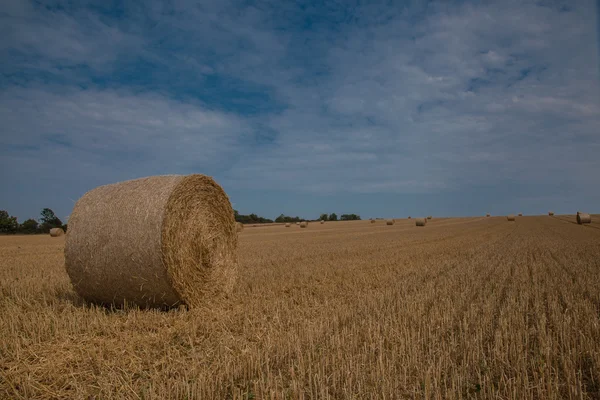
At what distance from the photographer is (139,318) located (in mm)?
5266

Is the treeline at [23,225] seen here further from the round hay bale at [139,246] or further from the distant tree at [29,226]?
the round hay bale at [139,246]

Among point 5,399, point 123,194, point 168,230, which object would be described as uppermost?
point 123,194

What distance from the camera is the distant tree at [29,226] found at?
148 ft

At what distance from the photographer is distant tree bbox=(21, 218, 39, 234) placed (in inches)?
1777

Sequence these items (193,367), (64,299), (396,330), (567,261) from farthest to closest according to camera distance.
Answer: (567,261), (64,299), (396,330), (193,367)

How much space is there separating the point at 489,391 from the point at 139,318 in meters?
4.37

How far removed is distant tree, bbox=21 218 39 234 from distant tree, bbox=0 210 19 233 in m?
0.73

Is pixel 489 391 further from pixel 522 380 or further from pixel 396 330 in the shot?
pixel 396 330

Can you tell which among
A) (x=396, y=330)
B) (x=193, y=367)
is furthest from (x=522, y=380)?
(x=193, y=367)

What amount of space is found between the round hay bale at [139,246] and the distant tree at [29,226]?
47835 millimetres

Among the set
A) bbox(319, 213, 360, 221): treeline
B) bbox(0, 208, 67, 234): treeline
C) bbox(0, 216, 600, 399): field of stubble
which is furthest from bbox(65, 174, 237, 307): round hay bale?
bbox(319, 213, 360, 221): treeline

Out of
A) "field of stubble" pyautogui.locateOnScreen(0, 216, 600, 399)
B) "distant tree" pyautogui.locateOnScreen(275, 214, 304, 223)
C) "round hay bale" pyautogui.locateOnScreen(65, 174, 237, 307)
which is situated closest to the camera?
"field of stubble" pyautogui.locateOnScreen(0, 216, 600, 399)

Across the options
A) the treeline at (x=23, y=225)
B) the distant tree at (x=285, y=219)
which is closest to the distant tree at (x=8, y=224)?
the treeline at (x=23, y=225)

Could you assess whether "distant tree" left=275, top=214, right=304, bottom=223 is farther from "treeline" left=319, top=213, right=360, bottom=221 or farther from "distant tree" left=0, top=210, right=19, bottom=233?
"distant tree" left=0, top=210, right=19, bottom=233
